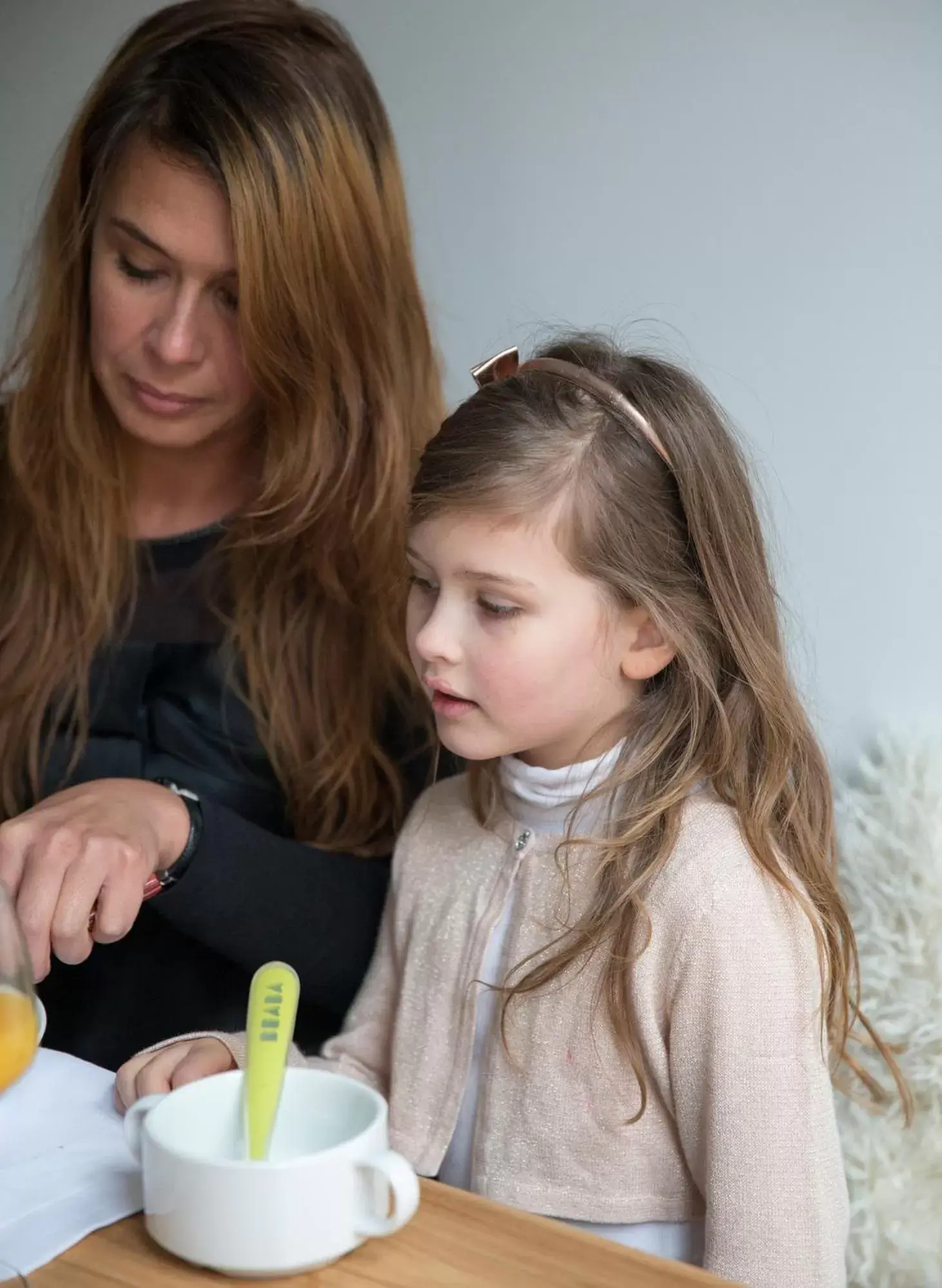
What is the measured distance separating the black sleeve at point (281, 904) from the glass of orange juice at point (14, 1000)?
16.9 inches

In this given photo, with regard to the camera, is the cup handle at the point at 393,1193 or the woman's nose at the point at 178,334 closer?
the cup handle at the point at 393,1193

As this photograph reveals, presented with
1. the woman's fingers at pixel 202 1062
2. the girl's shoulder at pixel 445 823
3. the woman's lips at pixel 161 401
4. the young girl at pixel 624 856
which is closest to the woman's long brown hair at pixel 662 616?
the young girl at pixel 624 856

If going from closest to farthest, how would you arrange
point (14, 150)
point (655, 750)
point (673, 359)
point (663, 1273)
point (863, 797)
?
point (663, 1273) → point (655, 750) → point (863, 797) → point (673, 359) → point (14, 150)

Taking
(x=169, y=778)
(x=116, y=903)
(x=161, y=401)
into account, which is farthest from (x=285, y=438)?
(x=116, y=903)

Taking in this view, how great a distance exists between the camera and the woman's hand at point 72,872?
91 cm

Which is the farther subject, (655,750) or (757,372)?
(757,372)

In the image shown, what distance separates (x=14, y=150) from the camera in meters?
2.05

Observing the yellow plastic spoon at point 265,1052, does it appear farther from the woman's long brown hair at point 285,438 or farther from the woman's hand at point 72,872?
the woman's long brown hair at point 285,438

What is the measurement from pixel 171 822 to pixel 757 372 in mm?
733

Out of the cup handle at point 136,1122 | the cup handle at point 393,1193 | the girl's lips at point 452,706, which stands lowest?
the cup handle at point 136,1122

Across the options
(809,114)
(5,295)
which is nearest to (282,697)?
(809,114)

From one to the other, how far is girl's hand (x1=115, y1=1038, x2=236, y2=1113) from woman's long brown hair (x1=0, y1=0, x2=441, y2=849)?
0.43m

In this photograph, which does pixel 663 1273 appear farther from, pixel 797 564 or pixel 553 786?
pixel 797 564

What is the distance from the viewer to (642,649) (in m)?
1.06
